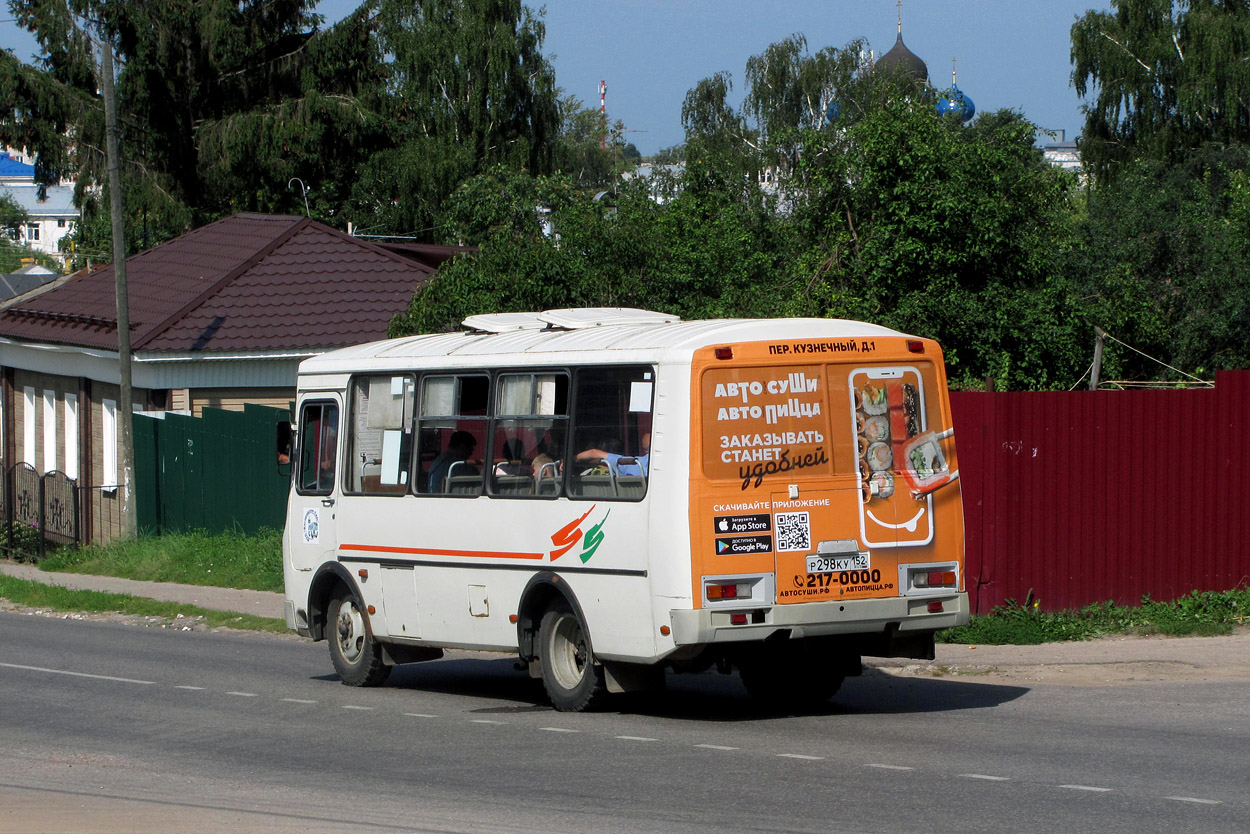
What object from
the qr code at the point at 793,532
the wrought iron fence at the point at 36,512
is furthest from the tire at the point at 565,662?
the wrought iron fence at the point at 36,512

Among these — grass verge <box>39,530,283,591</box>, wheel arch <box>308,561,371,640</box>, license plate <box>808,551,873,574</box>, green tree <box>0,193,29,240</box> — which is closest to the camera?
license plate <box>808,551,873,574</box>

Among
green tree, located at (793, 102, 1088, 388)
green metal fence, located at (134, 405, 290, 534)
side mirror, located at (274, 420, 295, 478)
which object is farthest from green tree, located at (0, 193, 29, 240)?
side mirror, located at (274, 420, 295, 478)

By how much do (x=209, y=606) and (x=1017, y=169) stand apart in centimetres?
1163

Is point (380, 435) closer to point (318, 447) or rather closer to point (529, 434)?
point (318, 447)

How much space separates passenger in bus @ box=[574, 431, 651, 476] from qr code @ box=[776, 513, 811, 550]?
36.3 inches

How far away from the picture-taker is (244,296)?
27031mm

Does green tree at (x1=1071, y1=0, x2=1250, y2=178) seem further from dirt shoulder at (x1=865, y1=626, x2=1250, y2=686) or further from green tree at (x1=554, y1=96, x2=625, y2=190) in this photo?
green tree at (x1=554, y1=96, x2=625, y2=190)

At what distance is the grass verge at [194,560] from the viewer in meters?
21.6

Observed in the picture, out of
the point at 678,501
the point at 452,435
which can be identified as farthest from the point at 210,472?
the point at 678,501

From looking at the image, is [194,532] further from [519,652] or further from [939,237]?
[519,652]

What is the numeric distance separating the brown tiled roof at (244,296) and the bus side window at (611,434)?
52.0 feet

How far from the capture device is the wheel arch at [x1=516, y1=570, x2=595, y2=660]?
34.7 feet

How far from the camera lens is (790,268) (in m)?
21.6

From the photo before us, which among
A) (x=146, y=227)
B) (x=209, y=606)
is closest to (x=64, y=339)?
(x=209, y=606)
